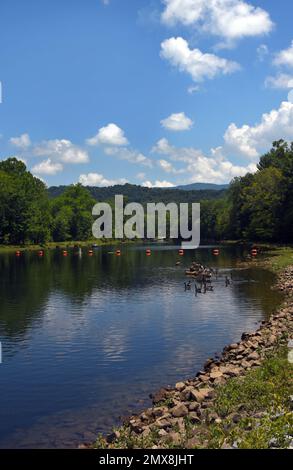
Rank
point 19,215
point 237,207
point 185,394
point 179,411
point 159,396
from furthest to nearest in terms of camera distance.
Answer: point 237,207 < point 19,215 < point 159,396 < point 185,394 < point 179,411

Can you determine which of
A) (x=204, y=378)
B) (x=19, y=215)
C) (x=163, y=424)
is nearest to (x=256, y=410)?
(x=163, y=424)

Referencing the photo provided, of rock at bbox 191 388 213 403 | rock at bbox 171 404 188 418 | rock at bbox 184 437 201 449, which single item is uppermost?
rock at bbox 184 437 201 449

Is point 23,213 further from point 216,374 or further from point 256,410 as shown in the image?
point 256,410

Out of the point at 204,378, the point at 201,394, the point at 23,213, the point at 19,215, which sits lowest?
the point at 204,378

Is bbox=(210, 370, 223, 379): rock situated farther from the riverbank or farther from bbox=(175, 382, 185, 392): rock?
bbox=(175, 382, 185, 392): rock

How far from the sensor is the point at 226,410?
57.4ft

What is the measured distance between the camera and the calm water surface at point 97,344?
2084 cm

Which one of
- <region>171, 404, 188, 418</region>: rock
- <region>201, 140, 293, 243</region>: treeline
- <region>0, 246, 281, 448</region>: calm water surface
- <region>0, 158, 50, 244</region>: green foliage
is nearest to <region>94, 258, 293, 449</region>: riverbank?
<region>171, 404, 188, 418</region>: rock

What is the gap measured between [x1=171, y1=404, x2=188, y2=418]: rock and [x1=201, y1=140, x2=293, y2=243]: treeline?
4110 inches

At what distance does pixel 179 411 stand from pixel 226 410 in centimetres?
187

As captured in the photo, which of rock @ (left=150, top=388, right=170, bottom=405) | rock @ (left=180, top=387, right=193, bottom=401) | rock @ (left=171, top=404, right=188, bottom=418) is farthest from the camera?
rock @ (left=150, top=388, right=170, bottom=405)

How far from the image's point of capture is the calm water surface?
20844 mm
